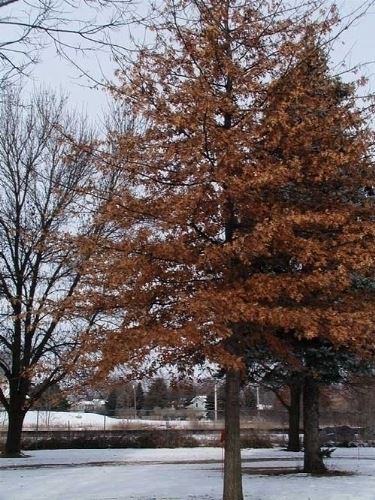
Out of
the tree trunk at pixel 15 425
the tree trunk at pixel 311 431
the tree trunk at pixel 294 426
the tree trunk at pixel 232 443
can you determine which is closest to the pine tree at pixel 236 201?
the tree trunk at pixel 232 443

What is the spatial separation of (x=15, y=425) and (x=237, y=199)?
60.3 ft

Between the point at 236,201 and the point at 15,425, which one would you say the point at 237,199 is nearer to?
the point at 236,201

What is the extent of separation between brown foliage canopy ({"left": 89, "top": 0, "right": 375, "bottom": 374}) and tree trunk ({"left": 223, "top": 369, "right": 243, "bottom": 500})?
540 millimetres

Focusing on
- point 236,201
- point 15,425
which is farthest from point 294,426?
point 236,201

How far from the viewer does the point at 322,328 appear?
9203 mm

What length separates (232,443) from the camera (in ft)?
32.0

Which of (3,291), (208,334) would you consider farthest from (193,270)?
(3,291)

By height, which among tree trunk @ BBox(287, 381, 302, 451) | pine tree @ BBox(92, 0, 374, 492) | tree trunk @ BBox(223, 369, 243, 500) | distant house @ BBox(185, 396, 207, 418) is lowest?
distant house @ BBox(185, 396, 207, 418)

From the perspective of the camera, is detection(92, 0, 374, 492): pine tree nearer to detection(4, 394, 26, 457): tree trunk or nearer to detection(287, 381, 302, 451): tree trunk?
detection(4, 394, 26, 457): tree trunk

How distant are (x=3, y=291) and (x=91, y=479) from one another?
415 inches

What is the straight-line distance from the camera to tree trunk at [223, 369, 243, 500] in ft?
31.0

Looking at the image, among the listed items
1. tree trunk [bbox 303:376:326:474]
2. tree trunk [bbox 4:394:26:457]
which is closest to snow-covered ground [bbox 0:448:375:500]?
tree trunk [bbox 303:376:326:474]

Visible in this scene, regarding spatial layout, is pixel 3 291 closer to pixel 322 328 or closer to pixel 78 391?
pixel 78 391

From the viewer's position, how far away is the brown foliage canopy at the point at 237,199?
28.9ft
